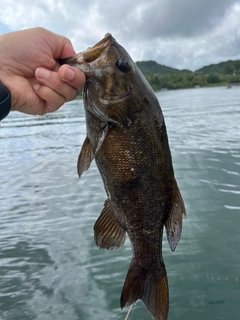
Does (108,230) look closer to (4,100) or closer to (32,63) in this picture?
(4,100)

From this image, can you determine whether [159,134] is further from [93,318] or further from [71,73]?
[93,318]

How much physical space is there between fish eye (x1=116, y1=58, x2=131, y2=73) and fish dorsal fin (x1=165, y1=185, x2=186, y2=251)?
0.95 m

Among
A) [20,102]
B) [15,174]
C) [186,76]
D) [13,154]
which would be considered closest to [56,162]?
[15,174]

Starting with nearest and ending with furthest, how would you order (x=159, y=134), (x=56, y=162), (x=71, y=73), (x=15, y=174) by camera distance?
(x=71, y=73)
(x=159, y=134)
(x=15, y=174)
(x=56, y=162)

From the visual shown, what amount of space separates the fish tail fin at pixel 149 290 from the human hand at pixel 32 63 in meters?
1.50

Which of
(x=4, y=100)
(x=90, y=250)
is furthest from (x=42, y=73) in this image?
(x=90, y=250)

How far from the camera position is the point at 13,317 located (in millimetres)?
4582

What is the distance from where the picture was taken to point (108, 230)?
2.81 meters

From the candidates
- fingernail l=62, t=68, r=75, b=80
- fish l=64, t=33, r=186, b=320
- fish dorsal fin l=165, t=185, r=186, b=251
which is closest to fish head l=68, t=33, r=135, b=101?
fish l=64, t=33, r=186, b=320

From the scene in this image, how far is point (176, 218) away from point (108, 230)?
21.7 inches

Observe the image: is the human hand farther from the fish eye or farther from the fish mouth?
the fish eye

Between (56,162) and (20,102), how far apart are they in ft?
34.2

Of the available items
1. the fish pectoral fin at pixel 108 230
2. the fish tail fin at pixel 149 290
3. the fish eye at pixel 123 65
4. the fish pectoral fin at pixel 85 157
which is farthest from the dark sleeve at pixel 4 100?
the fish tail fin at pixel 149 290

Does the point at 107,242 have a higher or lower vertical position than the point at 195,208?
higher
